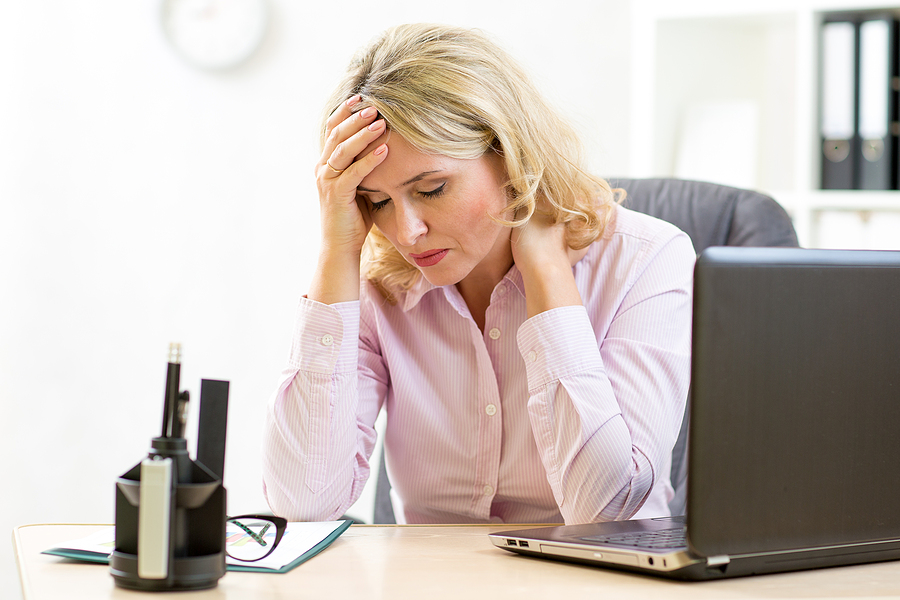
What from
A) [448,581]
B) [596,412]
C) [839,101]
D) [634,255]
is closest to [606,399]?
[596,412]

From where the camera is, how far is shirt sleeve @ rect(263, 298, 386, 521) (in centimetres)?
109

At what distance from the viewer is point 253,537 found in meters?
0.85

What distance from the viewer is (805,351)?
69cm

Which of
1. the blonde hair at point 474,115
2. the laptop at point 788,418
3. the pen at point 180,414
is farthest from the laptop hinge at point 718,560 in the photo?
the blonde hair at point 474,115

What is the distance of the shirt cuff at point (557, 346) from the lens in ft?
3.41

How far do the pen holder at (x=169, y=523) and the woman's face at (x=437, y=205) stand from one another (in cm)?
49

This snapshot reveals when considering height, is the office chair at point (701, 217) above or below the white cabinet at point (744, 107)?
below

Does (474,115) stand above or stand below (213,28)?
below

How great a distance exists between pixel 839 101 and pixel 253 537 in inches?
64.4

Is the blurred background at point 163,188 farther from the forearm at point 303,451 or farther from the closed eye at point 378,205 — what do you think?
the forearm at point 303,451

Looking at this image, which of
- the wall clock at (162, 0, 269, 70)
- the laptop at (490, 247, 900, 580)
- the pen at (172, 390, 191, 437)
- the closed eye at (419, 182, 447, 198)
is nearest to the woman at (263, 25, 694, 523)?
the closed eye at (419, 182, 447, 198)

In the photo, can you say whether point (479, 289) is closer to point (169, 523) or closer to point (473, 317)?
point (473, 317)

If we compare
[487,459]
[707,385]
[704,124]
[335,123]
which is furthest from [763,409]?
[704,124]

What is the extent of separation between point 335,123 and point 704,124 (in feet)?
4.07
